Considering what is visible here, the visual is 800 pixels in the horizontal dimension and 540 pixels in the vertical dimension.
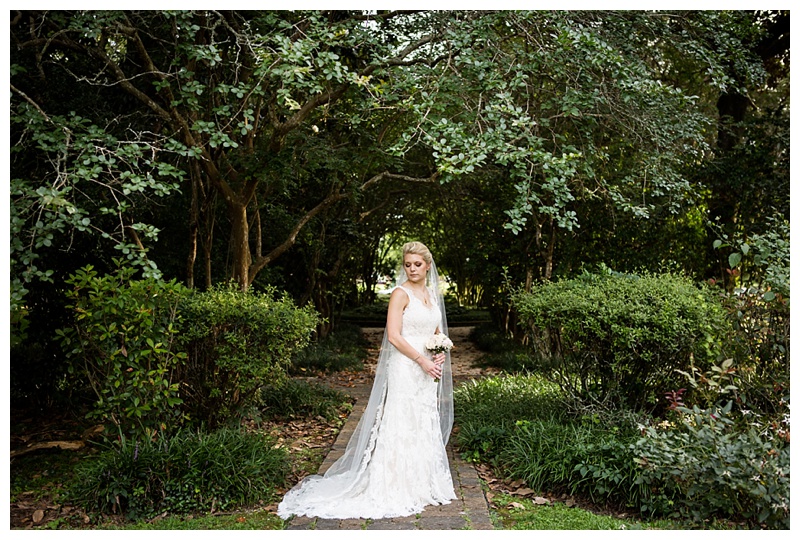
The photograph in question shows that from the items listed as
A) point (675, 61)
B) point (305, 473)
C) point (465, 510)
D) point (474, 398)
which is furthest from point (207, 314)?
point (675, 61)

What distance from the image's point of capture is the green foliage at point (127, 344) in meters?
4.89

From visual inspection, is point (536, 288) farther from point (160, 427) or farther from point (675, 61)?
point (675, 61)

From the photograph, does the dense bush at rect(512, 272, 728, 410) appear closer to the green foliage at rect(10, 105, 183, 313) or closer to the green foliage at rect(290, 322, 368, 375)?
the green foliage at rect(10, 105, 183, 313)

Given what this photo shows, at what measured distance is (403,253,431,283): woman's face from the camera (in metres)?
4.82

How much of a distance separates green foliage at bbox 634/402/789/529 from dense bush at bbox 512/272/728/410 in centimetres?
110

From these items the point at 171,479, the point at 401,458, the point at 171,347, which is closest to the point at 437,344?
the point at 401,458

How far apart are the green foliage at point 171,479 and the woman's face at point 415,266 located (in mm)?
1834

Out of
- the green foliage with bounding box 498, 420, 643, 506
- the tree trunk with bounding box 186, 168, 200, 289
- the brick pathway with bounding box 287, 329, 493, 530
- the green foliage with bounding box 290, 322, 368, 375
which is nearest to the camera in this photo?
the brick pathway with bounding box 287, 329, 493, 530

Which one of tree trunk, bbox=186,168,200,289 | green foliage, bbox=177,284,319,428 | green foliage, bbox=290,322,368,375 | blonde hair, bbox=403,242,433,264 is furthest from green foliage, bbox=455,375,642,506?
tree trunk, bbox=186,168,200,289

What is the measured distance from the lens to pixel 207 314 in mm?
5406

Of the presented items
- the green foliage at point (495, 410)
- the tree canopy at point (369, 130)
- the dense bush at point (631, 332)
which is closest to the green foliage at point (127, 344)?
the tree canopy at point (369, 130)

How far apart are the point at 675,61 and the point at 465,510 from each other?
950 cm

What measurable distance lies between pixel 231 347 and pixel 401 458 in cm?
179

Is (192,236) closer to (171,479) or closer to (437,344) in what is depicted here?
→ (171,479)
